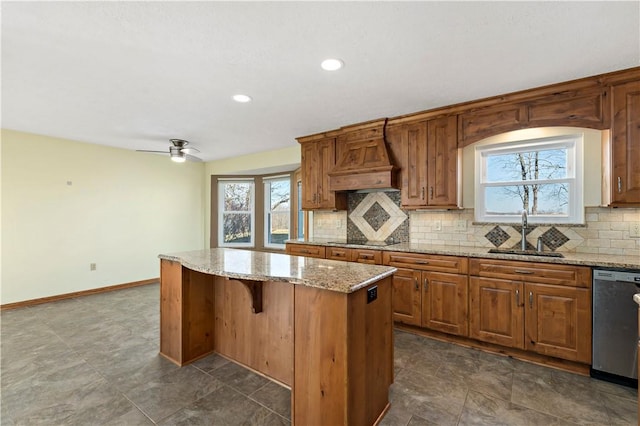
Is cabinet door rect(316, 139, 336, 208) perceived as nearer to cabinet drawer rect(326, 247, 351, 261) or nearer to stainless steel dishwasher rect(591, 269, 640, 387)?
cabinet drawer rect(326, 247, 351, 261)

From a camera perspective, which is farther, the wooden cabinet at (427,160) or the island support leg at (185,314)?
the wooden cabinet at (427,160)

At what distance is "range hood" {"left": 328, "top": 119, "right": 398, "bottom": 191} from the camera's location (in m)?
3.60

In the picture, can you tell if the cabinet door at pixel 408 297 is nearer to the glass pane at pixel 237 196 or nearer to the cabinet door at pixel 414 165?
the cabinet door at pixel 414 165

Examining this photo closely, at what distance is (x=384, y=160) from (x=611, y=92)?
2.06 meters

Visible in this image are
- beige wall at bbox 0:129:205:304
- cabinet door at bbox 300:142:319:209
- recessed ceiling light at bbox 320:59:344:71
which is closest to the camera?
recessed ceiling light at bbox 320:59:344:71

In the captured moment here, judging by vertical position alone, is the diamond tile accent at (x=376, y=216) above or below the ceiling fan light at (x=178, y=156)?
below

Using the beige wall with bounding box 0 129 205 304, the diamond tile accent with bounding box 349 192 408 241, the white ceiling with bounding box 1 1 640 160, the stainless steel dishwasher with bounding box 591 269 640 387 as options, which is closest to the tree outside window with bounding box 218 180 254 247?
the beige wall with bounding box 0 129 205 304

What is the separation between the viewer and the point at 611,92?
2482mm

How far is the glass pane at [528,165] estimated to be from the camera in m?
2.94

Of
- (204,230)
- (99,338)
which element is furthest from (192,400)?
(204,230)

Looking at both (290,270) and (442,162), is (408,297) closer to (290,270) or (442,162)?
(442,162)

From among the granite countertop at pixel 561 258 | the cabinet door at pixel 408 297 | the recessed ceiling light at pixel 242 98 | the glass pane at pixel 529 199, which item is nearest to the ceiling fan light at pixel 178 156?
the recessed ceiling light at pixel 242 98

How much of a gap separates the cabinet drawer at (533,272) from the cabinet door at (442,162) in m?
0.77

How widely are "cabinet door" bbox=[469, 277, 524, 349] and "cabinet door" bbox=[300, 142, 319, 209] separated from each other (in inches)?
95.0
